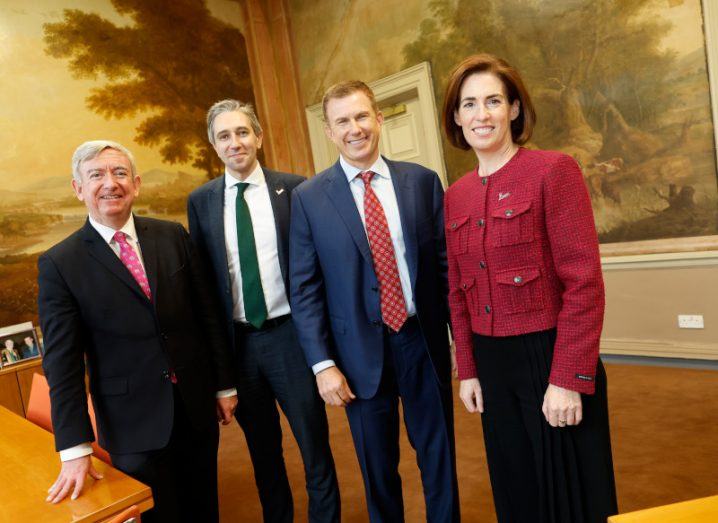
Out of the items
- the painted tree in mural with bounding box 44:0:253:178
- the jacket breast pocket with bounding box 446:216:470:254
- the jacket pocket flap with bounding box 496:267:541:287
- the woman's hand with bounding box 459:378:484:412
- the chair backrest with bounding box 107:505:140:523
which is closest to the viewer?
the chair backrest with bounding box 107:505:140:523

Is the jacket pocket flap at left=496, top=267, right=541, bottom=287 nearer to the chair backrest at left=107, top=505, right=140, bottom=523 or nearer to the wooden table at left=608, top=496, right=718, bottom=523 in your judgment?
the wooden table at left=608, top=496, right=718, bottom=523

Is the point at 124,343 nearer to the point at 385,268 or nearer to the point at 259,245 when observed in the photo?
the point at 259,245

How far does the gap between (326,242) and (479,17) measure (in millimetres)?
3681

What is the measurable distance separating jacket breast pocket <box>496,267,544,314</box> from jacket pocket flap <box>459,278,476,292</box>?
10 cm

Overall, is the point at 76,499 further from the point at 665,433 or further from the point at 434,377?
the point at 665,433

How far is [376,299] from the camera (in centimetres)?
190

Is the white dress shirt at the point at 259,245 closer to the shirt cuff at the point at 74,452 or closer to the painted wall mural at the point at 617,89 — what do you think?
the shirt cuff at the point at 74,452

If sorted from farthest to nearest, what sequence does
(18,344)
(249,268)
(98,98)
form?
(98,98) → (18,344) → (249,268)

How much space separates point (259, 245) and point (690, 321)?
3.41 m

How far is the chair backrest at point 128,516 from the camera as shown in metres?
1.26

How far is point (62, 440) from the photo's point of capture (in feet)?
5.20

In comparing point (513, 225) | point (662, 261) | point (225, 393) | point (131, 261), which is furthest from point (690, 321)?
point (131, 261)

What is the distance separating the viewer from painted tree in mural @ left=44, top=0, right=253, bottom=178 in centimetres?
522

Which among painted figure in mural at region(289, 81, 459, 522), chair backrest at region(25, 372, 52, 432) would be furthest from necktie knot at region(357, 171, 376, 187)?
chair backrest at region(25, 372, 52, 432)
